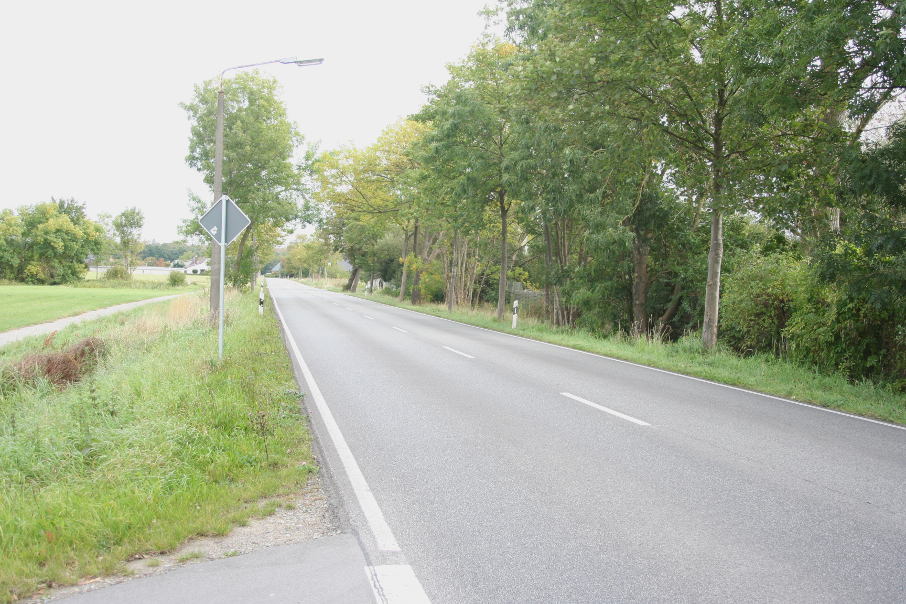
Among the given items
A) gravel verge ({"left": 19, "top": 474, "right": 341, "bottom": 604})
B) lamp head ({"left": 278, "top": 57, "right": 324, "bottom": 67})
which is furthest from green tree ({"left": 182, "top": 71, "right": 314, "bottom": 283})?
gravel verge ({"left": 19, "top": 474, "right": 341, "bottom": 604})

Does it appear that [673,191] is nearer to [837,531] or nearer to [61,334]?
[837,531]

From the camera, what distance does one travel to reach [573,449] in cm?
581

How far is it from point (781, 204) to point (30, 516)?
42.5 ft

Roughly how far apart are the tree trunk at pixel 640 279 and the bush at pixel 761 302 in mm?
4778

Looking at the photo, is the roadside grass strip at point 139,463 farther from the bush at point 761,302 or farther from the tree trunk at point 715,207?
the bush at point 761,302

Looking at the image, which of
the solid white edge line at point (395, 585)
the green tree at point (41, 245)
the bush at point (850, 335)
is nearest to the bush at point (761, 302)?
the bush at point (850, 335)

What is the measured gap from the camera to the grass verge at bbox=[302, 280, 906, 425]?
332 inches

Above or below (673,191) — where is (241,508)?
below

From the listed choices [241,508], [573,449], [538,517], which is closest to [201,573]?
[241,508]

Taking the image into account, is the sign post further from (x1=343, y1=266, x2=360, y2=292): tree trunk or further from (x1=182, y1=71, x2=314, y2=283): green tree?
(x1=343, y1=266, x2=360, y2=292): tree trunk

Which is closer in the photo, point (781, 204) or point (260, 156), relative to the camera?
point (781, 204)

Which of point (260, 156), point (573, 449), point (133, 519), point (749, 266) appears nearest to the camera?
point (133, 519)

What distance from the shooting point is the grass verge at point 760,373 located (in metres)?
8.43

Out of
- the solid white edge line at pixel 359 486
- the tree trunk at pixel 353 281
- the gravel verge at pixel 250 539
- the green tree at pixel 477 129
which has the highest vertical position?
the green tree at pixel 477 129
